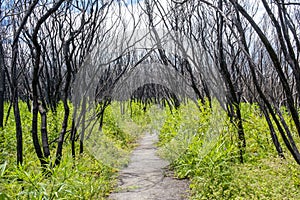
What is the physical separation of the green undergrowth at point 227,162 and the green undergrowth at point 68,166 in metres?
1.17

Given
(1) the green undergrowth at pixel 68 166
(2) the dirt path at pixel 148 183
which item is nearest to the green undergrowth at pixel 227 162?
(2) the dirt path at pixel 148 183

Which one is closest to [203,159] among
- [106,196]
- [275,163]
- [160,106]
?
[275,163]

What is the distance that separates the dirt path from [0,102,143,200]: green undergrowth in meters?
0.19

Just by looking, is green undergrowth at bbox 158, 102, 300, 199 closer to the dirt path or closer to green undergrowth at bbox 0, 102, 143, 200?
the dirt path

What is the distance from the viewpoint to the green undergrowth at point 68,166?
9.67ft

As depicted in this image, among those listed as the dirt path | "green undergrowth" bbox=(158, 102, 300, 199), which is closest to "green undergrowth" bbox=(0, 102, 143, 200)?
the dirt path

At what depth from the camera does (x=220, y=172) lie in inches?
166

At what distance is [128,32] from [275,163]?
182 inches

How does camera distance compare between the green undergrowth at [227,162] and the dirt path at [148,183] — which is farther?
the dirt path at [148,183]

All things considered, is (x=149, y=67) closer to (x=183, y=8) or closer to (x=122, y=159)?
(x=183, y=8)

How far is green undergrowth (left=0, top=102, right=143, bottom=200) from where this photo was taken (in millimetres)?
2947

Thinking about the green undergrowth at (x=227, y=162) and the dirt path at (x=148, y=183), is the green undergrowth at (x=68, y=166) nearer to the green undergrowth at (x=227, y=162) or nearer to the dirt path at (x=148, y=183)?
the dirt path at (x=148, y=183)

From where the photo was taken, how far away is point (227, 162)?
4.44 meters

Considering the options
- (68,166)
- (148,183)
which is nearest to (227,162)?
(148,183)
